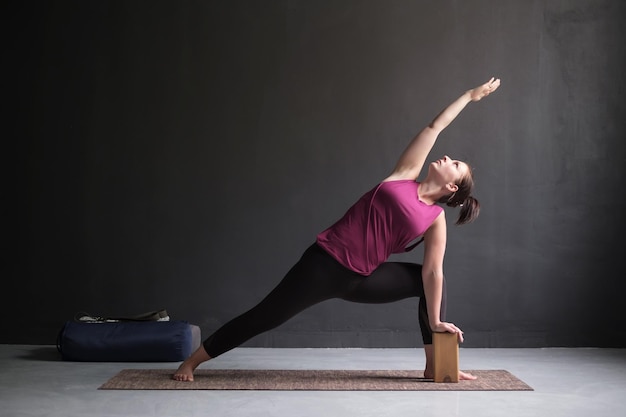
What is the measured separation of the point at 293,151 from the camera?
17.1 ft

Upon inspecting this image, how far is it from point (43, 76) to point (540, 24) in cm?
309

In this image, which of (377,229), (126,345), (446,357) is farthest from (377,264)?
(126,345)

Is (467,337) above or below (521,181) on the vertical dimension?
below

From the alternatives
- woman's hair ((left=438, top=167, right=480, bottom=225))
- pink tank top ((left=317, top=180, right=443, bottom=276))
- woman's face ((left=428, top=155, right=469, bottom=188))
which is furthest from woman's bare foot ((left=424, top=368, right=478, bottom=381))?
woman's face ((left=428, top=155, right=469, bottom=188))

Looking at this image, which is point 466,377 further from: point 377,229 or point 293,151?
point 293,151

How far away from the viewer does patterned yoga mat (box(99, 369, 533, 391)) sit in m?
3.47

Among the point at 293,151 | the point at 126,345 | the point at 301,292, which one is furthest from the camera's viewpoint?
the point at 293,151

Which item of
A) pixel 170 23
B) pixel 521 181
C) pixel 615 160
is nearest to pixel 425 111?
pixel 521 181

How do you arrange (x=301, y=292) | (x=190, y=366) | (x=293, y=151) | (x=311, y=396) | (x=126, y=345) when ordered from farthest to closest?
(x=293, y=151) < (x=126, y=345) < (x=190, y=366) < (x=301, y=292) < (x=311, y=396)

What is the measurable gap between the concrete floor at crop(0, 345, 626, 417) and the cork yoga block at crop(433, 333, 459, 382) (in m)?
0.23

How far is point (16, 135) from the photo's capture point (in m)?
5.19

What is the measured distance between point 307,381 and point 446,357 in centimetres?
61

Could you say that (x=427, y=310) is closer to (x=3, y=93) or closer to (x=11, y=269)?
(x=11, y=269)

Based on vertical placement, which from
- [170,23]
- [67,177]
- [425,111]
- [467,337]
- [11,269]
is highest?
[170,23]
